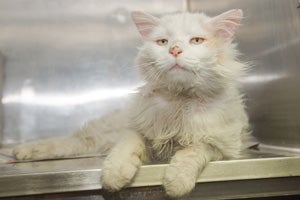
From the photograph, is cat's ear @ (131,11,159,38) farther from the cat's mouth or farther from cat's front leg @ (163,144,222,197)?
cat's front leg @ (163,144,222,197)

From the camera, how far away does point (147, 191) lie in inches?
39.6

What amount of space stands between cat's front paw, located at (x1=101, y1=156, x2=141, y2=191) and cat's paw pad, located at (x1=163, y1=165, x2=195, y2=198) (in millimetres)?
94

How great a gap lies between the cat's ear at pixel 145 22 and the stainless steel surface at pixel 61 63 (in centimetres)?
86

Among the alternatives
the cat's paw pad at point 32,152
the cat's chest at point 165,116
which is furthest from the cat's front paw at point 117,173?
the cat's paw pad at point 32,152

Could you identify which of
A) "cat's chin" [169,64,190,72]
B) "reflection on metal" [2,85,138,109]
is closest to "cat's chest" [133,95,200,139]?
"cat's chin" [169,64,190,72]

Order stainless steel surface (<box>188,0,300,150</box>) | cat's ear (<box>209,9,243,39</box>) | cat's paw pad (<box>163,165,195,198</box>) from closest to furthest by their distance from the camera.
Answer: cat's paw pad (<box>163,165,195,198</box>)
cat's ear (<box>209,9,243,39</box>)
stainless steel surface (<box>188,0,300,150</box>)

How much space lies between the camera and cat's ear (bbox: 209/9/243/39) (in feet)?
3.74

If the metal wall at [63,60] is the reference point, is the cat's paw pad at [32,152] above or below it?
below

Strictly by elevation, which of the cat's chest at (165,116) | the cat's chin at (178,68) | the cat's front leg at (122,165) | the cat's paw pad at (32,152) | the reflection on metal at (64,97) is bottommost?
the cat's paw pad at (32,152)

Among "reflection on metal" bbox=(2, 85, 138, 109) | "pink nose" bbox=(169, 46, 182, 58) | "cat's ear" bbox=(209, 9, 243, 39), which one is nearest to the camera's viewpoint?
"pink nose" bbox=(169, 46, 182, 58)

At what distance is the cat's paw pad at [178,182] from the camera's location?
0.92 metres

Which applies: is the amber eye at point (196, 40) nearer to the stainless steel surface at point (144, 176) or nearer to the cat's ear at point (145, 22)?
the cat's ear at point (145, 22)

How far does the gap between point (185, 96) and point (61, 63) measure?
1153 mm

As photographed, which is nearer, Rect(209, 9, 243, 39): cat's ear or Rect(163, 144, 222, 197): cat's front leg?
Rect(163, 144, 222, 197): cat's front leg
